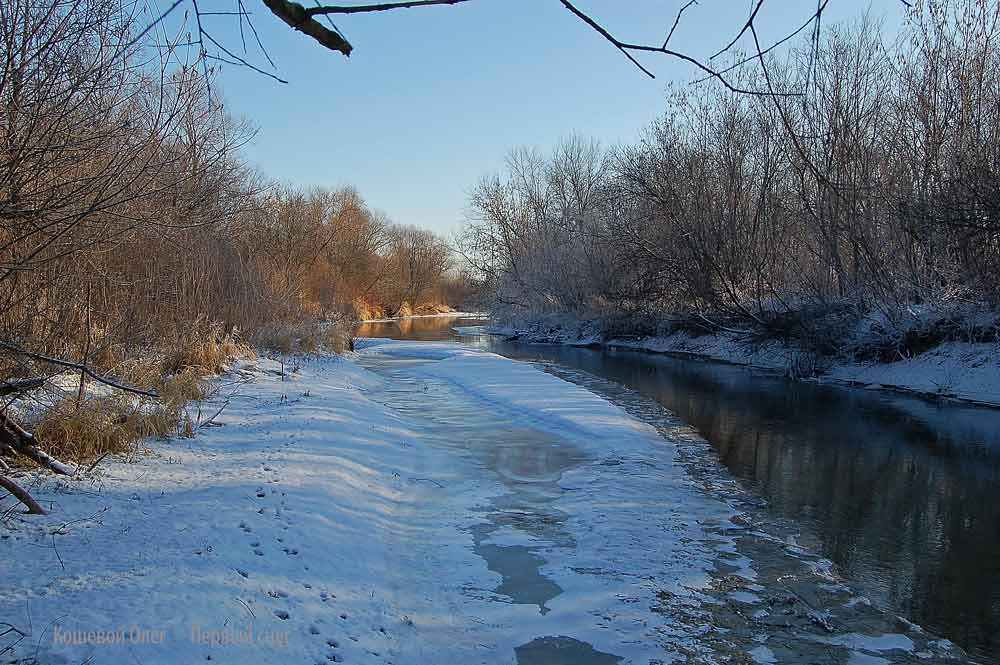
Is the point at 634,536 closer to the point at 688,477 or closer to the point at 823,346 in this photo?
the point at 688,477

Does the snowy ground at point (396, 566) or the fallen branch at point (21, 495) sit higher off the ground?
the fallen branch at point (21, 495)

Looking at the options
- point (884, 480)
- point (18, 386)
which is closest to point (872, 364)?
point (884, 480)

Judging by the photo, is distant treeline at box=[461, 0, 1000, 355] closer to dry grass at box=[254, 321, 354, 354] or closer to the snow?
the snow

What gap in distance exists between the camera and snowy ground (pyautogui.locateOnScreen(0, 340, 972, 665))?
141 inches

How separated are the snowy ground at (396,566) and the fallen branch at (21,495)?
8 cm

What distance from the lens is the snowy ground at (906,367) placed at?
14.9 m

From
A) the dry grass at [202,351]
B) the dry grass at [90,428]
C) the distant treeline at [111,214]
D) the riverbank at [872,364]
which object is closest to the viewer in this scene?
the distant treeline at [111,214]

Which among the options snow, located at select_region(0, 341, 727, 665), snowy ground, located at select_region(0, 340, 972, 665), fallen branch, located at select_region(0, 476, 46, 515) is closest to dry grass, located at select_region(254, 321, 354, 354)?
snow, located at select_region(0, 341, 727, 665)

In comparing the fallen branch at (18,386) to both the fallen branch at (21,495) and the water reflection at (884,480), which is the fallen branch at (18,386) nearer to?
the fallen branch at (21,495)

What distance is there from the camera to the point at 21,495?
390cm

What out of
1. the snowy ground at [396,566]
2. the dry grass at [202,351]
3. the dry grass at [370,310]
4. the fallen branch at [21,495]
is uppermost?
the dry grass at [370,310]

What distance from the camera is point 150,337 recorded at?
10.3 metres

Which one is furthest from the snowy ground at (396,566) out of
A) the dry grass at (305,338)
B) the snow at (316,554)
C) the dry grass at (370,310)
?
the dry grass at (370,310)

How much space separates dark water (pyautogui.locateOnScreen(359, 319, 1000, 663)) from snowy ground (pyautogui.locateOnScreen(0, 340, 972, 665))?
525 millimetres
